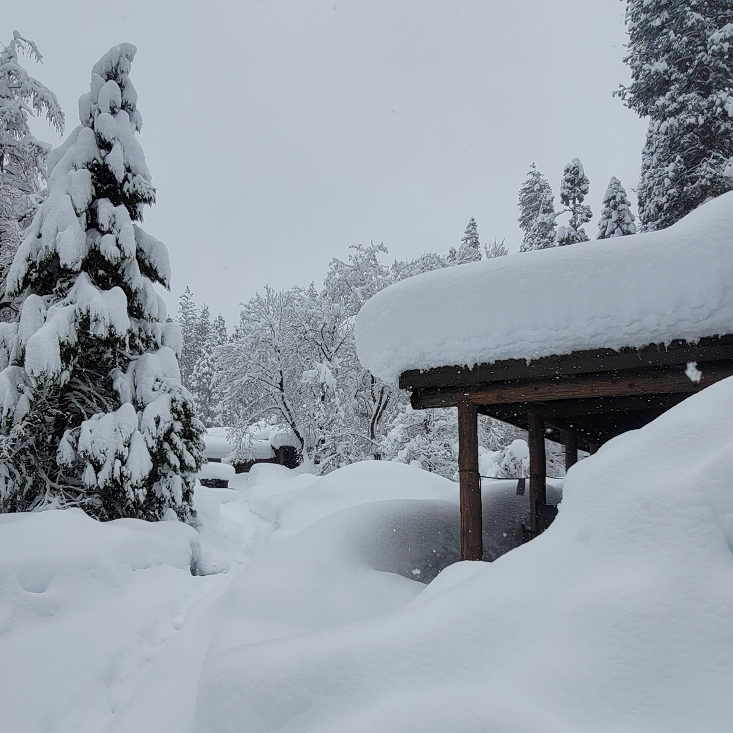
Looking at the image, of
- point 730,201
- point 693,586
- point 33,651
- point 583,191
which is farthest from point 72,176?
point 583,191

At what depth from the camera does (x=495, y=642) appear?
1.93m

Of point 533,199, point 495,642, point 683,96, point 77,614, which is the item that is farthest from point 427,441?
point 533,199

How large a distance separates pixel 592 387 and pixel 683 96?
477 inches

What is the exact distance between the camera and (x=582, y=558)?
2.12 metres

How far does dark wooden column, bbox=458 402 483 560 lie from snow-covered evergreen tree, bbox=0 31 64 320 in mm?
10190

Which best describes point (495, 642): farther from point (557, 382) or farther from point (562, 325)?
point (557, 382)

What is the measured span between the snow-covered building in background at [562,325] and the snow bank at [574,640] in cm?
148

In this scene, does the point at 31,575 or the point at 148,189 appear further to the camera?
the point at 148,189

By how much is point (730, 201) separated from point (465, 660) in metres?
4.02

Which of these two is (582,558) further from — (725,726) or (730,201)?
(730,201)

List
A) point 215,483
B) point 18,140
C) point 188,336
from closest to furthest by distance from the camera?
point 18,140
point 215,483
point 188,336

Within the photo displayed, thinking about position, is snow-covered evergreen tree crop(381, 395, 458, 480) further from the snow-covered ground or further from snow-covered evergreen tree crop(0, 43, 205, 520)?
the snow-covered ground

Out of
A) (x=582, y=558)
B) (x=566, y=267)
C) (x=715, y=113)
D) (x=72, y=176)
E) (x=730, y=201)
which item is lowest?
(x=582, y=558)

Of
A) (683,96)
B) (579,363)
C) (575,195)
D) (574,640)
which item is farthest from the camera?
(575,195)
